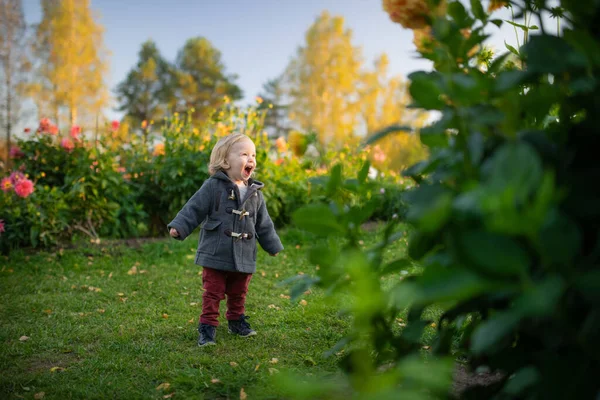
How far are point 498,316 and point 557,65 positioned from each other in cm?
47

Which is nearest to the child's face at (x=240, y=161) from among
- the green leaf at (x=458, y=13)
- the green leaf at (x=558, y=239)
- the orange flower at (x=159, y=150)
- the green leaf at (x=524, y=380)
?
the green leaf at (x=458, y=13)

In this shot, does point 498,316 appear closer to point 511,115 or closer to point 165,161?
point 511,115

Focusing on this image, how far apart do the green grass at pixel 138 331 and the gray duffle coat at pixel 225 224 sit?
0.48m

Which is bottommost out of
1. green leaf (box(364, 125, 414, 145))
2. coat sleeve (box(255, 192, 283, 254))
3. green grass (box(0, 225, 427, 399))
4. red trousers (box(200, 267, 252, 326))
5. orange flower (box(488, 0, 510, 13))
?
green grass (box(0, 225, 427, 399))

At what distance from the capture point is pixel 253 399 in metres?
1.88

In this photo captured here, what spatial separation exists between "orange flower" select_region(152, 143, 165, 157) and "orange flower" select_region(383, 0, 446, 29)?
19.5 feet

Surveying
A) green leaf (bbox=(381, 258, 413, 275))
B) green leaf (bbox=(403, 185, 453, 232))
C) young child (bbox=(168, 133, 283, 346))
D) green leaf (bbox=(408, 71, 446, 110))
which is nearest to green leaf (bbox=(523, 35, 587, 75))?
green leaf (bbox=(408, 71, 446, 110))

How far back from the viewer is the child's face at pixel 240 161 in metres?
3.29

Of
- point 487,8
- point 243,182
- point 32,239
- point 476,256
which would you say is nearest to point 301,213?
point 476,256

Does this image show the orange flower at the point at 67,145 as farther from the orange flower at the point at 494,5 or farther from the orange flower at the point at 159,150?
the orange flower at the point at 494,5

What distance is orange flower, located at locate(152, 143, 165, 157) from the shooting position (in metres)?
6.80

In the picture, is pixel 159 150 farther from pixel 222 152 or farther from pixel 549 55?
pixel 549 55

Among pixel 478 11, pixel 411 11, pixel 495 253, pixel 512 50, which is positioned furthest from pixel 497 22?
pixel 495 253

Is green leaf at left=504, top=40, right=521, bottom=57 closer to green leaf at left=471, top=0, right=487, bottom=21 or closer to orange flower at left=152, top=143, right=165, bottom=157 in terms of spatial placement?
green leaf at left=471, top=0, right=487, bottom=21
